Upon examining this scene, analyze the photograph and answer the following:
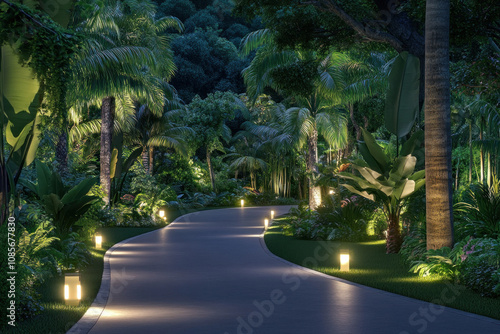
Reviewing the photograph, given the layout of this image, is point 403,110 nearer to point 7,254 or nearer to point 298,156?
point 7,254

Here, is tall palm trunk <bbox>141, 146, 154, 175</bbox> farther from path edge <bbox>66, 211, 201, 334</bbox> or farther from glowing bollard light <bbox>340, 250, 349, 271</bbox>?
glowing bollard light <bbox>340, 250, 349, 271</bbox>

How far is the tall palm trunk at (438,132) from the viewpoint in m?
13.4

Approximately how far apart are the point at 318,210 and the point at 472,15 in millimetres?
8644

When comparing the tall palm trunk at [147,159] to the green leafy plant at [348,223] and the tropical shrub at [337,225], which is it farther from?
the green leafy plant at [348,223]

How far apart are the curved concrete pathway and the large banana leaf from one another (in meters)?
4.00

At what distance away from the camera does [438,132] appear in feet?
44.0

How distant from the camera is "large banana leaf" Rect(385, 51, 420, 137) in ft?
57.0

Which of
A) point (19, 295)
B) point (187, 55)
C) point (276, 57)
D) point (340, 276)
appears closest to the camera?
point (19, 295)

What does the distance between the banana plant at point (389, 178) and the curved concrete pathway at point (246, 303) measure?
7.16ft

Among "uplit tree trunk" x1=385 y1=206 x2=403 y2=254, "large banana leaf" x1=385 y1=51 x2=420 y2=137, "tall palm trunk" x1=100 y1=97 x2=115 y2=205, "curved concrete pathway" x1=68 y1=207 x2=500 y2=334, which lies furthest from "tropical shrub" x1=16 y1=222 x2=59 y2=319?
"tall palm trunk" x1=100 y1=97 x2=115 y2=205

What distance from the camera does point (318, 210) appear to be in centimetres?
2352

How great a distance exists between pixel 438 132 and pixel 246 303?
18.7ft

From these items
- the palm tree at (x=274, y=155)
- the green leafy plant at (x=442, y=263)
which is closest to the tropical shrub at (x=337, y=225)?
the green leafy plant at (x=442, y=263)

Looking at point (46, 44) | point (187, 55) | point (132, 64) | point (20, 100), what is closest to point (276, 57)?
point (132, 64)
